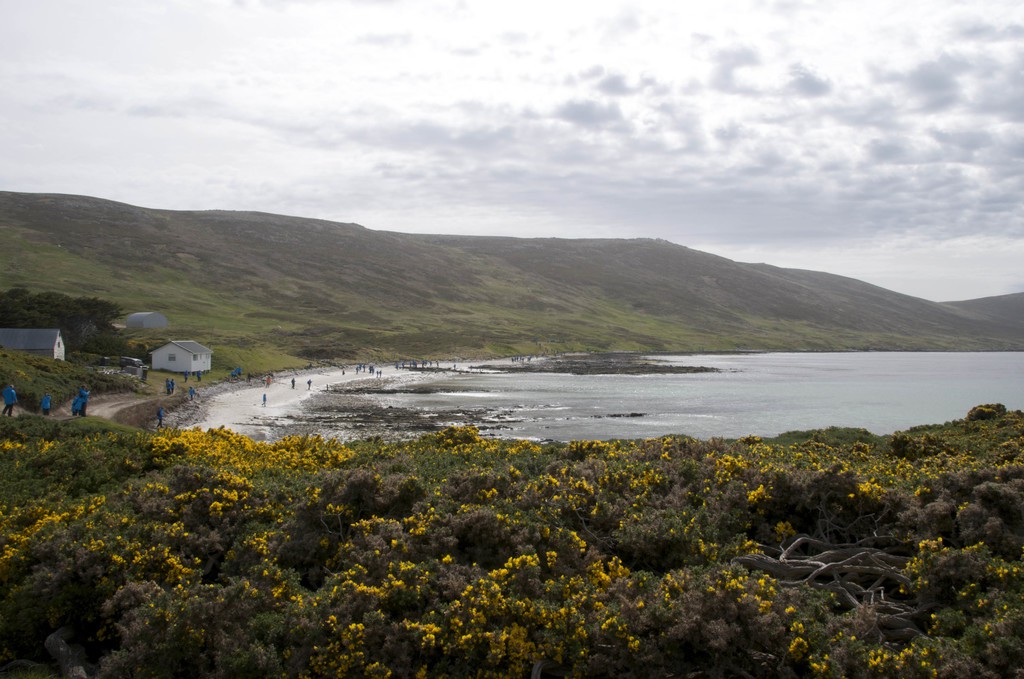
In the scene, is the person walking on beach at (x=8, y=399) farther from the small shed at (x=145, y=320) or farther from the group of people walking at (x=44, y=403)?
the small shed at (x=145, y=320)

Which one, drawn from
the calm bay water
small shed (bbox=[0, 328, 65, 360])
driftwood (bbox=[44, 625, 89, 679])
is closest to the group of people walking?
small shed (bbox=[0, 328, 65, 360])

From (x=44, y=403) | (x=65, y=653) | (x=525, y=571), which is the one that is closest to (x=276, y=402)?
(x=44, y=403)

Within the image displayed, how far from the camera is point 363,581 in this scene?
7.23 m

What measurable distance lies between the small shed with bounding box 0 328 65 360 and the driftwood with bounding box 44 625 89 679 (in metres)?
56.4

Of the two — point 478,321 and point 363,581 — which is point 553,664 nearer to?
point 363,581

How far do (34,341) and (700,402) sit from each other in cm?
6054

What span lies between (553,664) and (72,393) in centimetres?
4087

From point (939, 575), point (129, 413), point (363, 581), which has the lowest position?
point (129, 413)

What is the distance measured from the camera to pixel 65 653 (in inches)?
287

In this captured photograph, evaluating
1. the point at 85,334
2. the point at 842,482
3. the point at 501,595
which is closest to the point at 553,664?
the point at 501,595

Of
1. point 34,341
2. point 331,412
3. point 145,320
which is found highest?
point 145,320

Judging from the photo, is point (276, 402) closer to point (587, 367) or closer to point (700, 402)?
point (700, 402)

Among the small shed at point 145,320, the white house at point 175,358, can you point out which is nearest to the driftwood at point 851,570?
the white house at point 175,358

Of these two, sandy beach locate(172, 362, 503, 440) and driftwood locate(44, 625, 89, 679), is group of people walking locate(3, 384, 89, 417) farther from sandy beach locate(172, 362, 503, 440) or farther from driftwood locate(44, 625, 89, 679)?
driftwood locate(44, 625, 89, 679)
